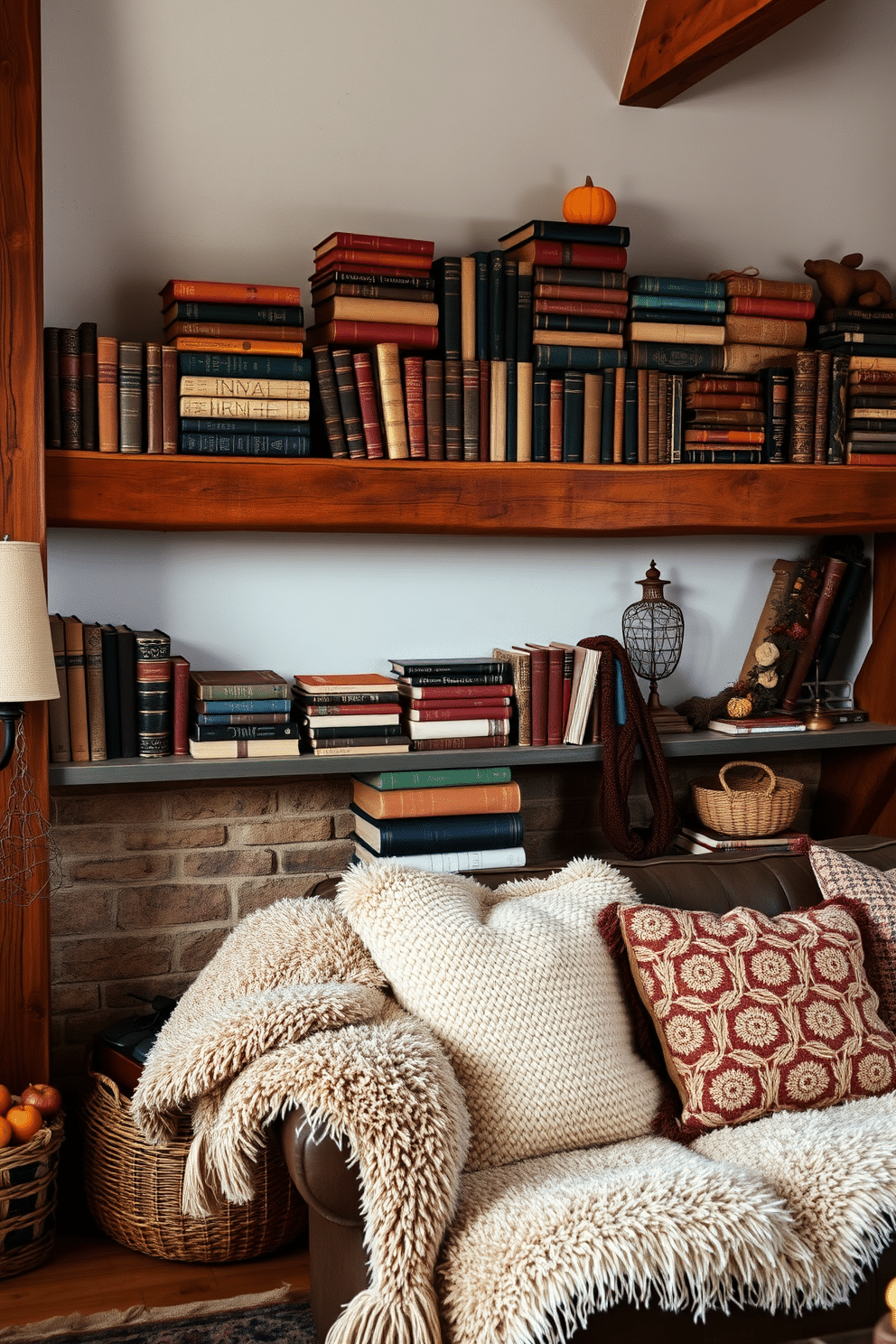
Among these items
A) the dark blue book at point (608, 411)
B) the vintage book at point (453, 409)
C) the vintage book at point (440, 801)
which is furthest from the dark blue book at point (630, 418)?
the vintage book at point (440, 801)

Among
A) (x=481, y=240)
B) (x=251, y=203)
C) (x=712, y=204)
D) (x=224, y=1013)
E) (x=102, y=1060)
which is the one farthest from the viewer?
Result: (x=712, y=204)

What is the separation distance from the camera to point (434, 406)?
260 cm

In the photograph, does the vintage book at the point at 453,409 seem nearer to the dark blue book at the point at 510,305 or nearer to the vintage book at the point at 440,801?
the dark blue book at the point at 510,305

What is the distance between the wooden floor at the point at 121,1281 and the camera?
2133mm

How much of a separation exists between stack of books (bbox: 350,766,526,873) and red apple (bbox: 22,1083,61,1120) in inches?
31.5

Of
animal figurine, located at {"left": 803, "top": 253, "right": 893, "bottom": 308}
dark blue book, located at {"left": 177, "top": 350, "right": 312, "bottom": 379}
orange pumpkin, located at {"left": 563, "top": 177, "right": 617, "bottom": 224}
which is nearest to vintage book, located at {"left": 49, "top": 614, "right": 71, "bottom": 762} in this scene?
dark blue book, located at {"left": 177, "top": 350, "right": 312, "bottom": 379}

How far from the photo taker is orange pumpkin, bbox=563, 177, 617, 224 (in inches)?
107

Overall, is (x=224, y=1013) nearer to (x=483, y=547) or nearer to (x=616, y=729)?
(x=616, y=729)

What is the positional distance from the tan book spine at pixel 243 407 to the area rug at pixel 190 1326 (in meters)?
1.69

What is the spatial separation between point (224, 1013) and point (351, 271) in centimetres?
154

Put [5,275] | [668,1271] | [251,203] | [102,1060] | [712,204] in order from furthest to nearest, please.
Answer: [712,204] → [251,203] → [102,1060] → [5,275] → [668,1271]

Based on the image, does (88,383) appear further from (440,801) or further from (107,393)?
(440,801)

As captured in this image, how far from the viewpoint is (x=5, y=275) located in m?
2.23

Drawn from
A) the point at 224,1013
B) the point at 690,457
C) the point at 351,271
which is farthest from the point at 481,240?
the point at 224,1013
